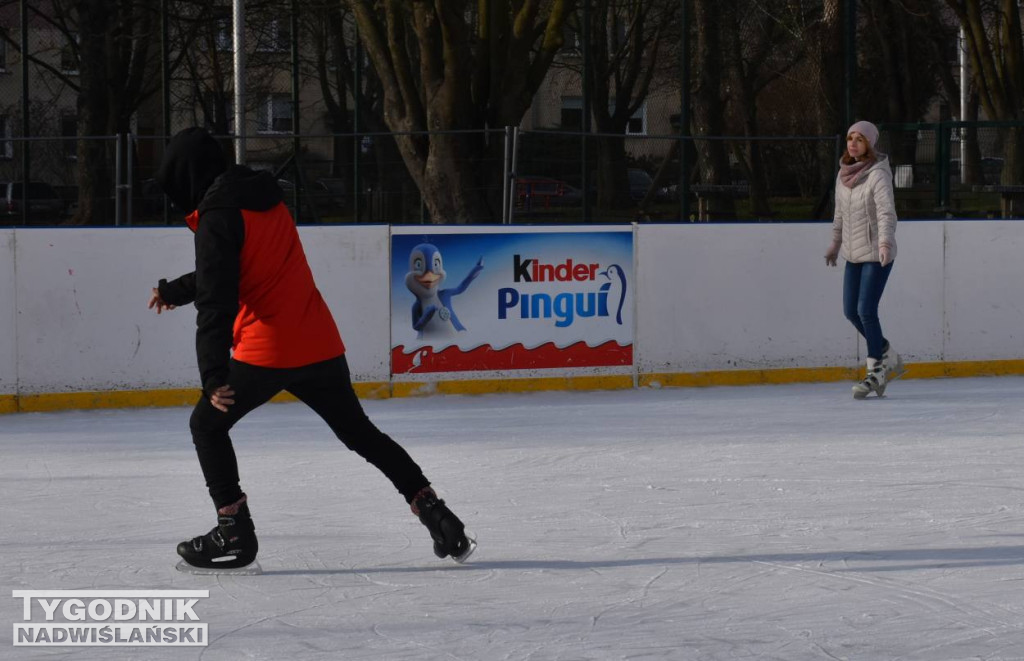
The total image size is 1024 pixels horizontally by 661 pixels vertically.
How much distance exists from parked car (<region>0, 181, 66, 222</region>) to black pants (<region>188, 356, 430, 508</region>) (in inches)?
482

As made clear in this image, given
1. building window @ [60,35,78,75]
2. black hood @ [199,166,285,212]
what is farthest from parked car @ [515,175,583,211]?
building window @ [60,35,78,75]

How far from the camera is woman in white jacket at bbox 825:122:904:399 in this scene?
8.88 m

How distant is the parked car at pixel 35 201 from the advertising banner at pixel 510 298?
7.95 meters

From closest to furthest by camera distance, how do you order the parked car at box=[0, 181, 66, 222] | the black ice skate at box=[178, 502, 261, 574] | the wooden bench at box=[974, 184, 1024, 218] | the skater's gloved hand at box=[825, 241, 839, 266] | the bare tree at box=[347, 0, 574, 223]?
the black ice skate at box=[178, 502, 261, 574]
the skater's gloved hand at box=[825, 241, 839, 266]
the wooden bench at box=[974, 184, 1024, 218]
the parked car at box=[0, 181, 66, 222]
the bare tree at box=[347, 0, 574, 223]

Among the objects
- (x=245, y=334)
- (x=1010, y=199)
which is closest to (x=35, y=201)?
(x=1010, y=199)

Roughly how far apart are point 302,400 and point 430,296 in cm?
Result: 485

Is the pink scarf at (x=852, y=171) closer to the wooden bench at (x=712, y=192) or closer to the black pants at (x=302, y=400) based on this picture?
the black pants at (x=302, y=400)

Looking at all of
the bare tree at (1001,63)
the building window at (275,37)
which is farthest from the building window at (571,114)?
the bare tree at (1001,63)

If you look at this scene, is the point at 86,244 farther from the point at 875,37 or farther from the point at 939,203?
the point at 875,37

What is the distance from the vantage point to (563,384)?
9828mm

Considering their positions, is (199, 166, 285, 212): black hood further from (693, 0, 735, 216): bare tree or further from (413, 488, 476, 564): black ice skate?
(693, 0, 735, 216): bare tree

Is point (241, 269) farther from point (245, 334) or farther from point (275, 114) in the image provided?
point (275, 114)

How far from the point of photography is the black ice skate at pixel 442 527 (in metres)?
4.85

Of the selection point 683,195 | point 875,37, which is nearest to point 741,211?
point 683,195
